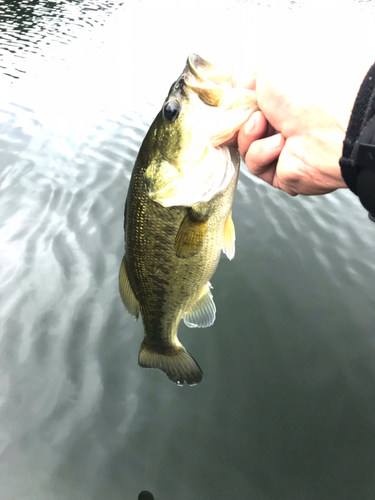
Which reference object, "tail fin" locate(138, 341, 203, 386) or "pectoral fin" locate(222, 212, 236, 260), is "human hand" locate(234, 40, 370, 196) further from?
"tail fin" locate(138, 341, 203, 386)

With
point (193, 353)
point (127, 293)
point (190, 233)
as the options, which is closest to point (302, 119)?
point (190, 233)

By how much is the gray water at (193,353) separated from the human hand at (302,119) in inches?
92.0

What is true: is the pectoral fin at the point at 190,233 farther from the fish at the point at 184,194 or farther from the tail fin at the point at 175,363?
the tail fin at the point at 175,363

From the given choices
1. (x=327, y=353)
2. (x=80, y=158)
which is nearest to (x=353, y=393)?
(x=327, y=353)

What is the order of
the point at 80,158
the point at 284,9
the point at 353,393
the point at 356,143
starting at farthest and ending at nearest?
the point at 284,9, the point at 80,158, the point at 353,393, the point at 356,143

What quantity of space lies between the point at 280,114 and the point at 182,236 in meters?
0.79

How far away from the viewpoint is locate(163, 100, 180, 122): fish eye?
166 cm

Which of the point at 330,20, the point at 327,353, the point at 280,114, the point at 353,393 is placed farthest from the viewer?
the point at 330,20

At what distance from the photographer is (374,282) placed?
4.18 meters

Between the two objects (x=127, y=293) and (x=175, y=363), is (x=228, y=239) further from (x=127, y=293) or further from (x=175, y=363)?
(x=175, y=363)

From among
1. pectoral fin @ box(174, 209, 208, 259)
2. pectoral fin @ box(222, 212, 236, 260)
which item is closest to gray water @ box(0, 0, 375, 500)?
pectoral fin @ box(222, 212, 236, 260)

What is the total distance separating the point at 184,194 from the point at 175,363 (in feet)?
4.20

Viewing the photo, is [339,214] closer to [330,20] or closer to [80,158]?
Result: [80,158]

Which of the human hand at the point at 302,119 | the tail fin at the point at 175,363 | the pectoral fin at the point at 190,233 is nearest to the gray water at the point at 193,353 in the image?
the tail fin at the point at 175,363
